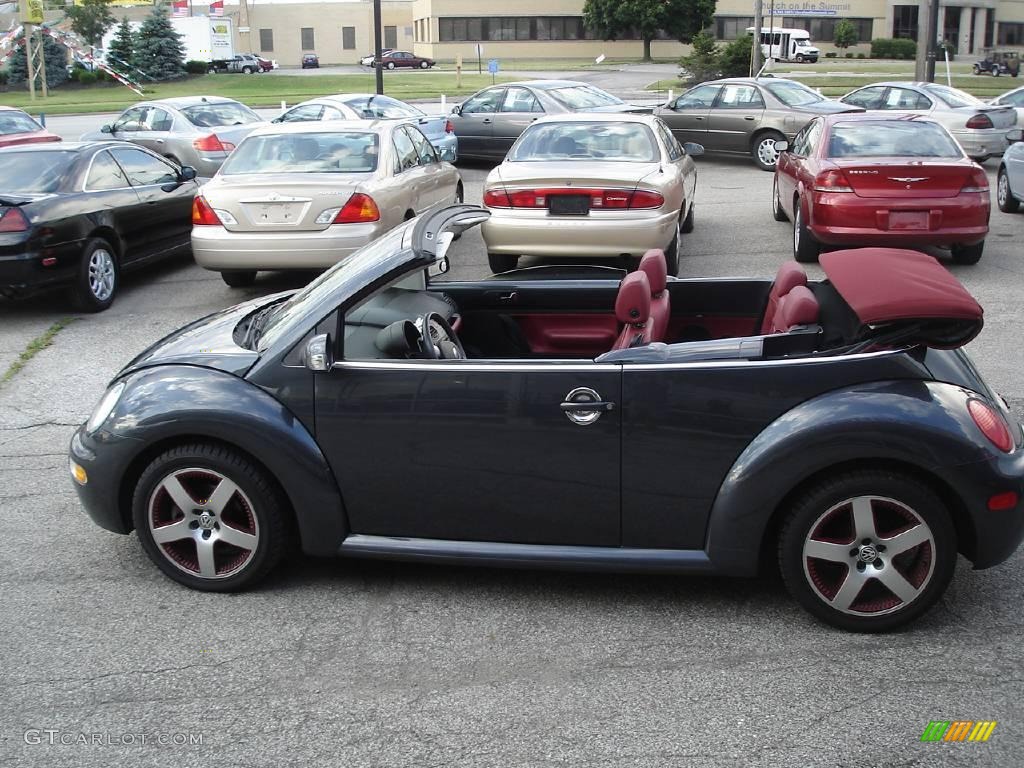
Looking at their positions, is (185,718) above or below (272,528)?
below

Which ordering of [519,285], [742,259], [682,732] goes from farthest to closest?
1. [742,259]
2. [519,285]
3. [682,732]

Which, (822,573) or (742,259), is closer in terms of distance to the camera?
(822,573)

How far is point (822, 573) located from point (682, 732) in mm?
954

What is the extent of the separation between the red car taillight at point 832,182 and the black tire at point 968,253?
1576mm

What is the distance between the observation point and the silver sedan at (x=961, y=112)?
735 inches

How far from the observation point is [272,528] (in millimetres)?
4426

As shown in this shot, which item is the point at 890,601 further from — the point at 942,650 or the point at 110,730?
the point at 110,730

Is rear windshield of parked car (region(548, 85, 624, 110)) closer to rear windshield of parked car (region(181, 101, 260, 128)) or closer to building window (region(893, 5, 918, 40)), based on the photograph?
rear windshield of parked car (region(181, 101, 260, 128))

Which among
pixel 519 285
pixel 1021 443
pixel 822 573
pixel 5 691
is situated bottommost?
pixel 5 691

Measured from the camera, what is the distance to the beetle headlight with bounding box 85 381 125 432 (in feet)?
15.1

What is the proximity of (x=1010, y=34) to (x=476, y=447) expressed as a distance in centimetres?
9362

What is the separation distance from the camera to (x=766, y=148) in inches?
760

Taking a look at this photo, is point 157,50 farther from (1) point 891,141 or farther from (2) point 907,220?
A: (2) point 907,220

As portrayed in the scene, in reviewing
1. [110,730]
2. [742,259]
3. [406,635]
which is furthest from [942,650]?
[742,259]
